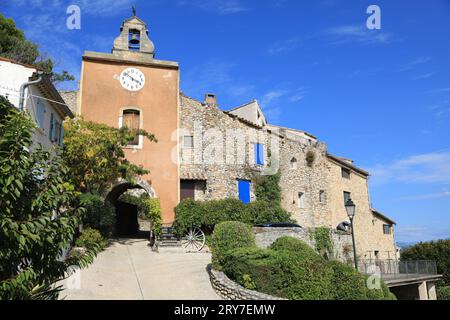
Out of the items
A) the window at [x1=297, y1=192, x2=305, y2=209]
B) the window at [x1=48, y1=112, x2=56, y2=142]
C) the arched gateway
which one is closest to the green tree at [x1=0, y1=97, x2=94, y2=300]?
the window at [x1=48, y1=112, x2=56, y2=142]

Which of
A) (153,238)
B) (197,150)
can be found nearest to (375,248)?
→ (197,150)

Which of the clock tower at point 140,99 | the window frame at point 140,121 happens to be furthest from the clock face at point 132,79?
the window frame at point 140,121

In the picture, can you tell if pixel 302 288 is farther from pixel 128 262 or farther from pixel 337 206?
pixel 337 206

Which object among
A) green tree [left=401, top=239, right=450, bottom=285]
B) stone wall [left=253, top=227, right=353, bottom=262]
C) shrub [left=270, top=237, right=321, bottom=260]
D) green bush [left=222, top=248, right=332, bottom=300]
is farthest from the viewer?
green tree [left=401, top=239, right=450, bottom=285]

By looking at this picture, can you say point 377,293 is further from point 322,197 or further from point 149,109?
point 322,197

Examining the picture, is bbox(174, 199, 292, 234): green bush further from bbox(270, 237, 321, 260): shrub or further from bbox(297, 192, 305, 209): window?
bbox(297, 192, 305, 209): window

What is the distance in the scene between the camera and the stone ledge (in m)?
11.1

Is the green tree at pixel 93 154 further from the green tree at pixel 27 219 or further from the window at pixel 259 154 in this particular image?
the green tree at pixel 27 219

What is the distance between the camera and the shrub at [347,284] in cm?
1338

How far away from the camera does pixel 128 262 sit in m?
14.9

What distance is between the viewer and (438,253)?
29750 mm

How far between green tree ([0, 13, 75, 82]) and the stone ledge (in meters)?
17.9

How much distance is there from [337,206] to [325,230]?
431 inches

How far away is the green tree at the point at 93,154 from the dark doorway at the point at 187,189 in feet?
12.8
